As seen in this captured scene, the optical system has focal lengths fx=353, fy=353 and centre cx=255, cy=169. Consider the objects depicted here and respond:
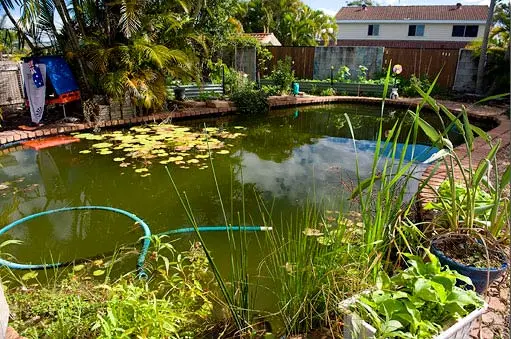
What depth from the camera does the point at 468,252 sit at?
167cm

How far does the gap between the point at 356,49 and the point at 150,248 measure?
1057cm

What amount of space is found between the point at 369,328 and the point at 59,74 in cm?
662

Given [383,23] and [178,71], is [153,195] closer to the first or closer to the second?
[178,71]

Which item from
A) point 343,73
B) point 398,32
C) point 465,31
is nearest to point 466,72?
point 343,73

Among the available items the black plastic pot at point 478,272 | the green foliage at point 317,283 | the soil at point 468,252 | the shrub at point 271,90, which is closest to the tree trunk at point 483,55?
the shrub at point 271,90

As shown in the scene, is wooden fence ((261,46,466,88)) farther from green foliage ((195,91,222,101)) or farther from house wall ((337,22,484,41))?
house wall ((337,22,484,41))

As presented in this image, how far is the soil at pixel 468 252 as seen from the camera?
160 centimetres

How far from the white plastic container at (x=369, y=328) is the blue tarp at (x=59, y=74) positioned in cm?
637

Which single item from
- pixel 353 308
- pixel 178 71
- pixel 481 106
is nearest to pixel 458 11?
pixel 481 106

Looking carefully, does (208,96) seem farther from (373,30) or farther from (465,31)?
(465,31)

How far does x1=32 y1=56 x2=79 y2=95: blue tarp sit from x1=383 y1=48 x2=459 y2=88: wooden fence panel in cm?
829

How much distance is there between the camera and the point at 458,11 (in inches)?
779

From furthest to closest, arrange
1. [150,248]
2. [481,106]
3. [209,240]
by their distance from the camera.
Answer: [481,106] < [209,240] < [150,248]

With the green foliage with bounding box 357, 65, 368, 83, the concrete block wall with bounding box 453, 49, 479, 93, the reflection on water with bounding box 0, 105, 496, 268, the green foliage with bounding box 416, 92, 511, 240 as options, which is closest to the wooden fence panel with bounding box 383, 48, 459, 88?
the concrete block wall with bounding box 453, 49, 479, 93
